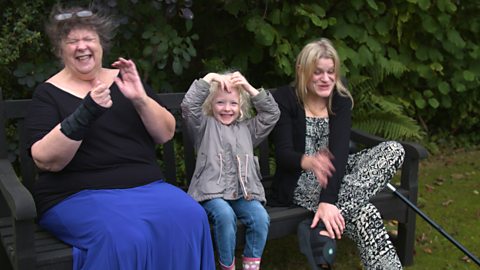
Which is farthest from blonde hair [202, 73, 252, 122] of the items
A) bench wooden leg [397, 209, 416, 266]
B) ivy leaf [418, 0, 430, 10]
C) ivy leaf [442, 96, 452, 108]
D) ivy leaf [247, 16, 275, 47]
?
ivy leaf [442, 96, 452, 108]

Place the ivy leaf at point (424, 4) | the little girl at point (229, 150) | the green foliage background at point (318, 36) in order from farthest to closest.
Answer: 1. the ivy leaf at point (424, 4)
2. the green foliage background at point (318, 36)
3. the little girl at point (229, 150)

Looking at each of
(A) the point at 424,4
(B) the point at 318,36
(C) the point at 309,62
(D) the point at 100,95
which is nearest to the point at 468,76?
(A) the point at 424,4

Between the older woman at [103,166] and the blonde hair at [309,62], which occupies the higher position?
the blonde hair at [309,62]

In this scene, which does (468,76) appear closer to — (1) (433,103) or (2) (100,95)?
(1) (433,103)

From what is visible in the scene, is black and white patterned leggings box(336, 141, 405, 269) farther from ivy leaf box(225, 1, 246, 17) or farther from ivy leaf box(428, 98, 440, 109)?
ivy leaf box(428, 98, 440, 109)

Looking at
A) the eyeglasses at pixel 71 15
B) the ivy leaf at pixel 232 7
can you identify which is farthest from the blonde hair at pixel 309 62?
the ivy leaf at pixel 232 7

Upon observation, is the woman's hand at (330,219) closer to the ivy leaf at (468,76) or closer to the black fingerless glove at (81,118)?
the black fingerless glove at (81,118)

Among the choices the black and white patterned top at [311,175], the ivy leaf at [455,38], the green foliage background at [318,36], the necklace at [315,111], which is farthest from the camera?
the ivy leaf at [455,38]

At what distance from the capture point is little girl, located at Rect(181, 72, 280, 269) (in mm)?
3352

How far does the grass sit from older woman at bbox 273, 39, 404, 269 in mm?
623

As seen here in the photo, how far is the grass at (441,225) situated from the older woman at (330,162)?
62 centimetres

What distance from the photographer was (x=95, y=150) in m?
3.12

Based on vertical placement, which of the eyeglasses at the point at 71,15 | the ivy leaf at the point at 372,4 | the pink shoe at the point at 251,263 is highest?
the ivy leaf at the point at 372,4

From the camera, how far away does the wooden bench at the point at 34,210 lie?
2.77 meters
